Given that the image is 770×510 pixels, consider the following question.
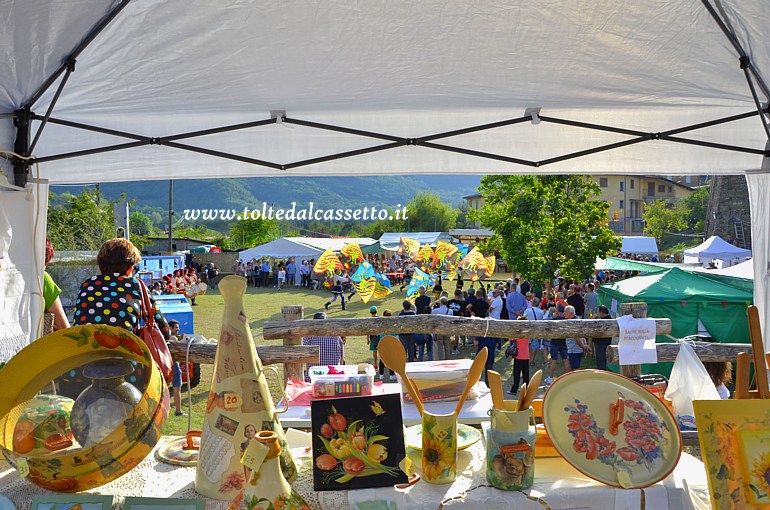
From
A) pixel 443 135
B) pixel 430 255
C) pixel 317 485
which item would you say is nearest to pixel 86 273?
pixel 430 255

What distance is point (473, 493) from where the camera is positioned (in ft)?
4.81

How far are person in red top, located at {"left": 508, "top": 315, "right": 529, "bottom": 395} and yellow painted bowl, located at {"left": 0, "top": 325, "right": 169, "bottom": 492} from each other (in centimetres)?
658

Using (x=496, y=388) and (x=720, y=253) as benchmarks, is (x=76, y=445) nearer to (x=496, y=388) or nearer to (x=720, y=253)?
(x=496, y=388)

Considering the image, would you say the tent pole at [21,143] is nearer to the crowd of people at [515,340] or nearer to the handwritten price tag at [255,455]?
the handwritten price tag at [255,455]

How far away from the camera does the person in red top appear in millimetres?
7723

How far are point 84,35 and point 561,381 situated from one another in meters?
1.94

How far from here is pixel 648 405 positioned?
156 cm

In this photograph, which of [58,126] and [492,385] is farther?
[58,126]

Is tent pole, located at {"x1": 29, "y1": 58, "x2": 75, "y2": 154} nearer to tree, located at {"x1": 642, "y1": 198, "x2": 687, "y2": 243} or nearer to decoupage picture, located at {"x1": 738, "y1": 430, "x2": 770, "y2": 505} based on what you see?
decoupage picture, located at {"x1": 738, "y1": 430, "x2": 770, "y2": 505}

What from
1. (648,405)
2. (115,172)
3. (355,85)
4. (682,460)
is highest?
(355,85)

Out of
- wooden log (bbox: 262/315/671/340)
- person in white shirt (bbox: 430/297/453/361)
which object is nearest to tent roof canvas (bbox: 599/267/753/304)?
person in white shirt (bbox: 430/297/453/361)

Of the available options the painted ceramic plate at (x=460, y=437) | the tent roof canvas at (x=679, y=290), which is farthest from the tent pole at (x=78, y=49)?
the tent roof canvas at (x=679, y=290)

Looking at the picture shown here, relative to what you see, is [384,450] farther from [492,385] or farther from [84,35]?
[84,35]

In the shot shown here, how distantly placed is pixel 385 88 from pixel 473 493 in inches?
66.8
